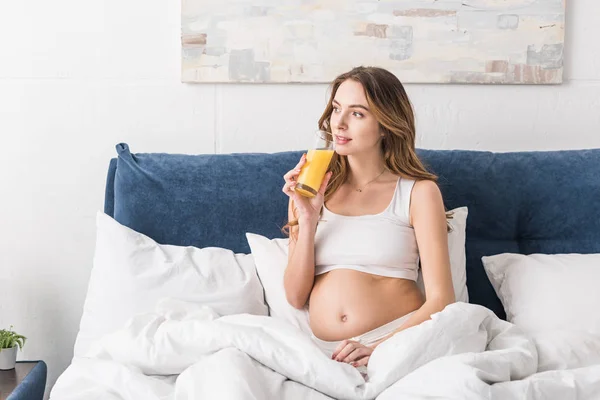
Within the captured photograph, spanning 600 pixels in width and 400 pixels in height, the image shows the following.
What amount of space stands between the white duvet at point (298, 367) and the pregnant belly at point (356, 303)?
265 mm

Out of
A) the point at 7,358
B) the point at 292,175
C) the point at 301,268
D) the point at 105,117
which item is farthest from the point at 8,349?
the point at 292,175

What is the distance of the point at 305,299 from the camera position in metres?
2.18

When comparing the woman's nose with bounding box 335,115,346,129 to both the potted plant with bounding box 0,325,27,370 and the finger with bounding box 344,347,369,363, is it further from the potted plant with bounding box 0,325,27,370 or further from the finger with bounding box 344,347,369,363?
the potted plant with bounding box 0,325,27,370

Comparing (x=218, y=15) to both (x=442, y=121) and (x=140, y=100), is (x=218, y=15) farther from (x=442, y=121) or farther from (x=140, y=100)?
(x=442, y=121)

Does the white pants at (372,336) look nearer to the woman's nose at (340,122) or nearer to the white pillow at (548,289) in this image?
the white pillow at (548,289)

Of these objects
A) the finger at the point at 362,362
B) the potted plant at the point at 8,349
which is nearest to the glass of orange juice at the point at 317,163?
the finger at the point at 362,362

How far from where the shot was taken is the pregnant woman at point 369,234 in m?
2.05

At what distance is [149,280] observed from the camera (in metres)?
2.16

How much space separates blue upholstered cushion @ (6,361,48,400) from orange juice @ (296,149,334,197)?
0.94m

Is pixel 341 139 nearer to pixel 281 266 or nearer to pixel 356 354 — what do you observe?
pixel 281 266

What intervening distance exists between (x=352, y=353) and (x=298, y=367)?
0.22 m

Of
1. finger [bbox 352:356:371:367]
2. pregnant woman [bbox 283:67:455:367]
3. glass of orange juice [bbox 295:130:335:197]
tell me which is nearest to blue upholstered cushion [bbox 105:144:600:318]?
pregnant woman [bbox 283:67:455:367]

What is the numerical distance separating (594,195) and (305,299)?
0.95 m

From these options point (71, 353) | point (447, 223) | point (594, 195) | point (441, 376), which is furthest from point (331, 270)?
point (71, 353)
